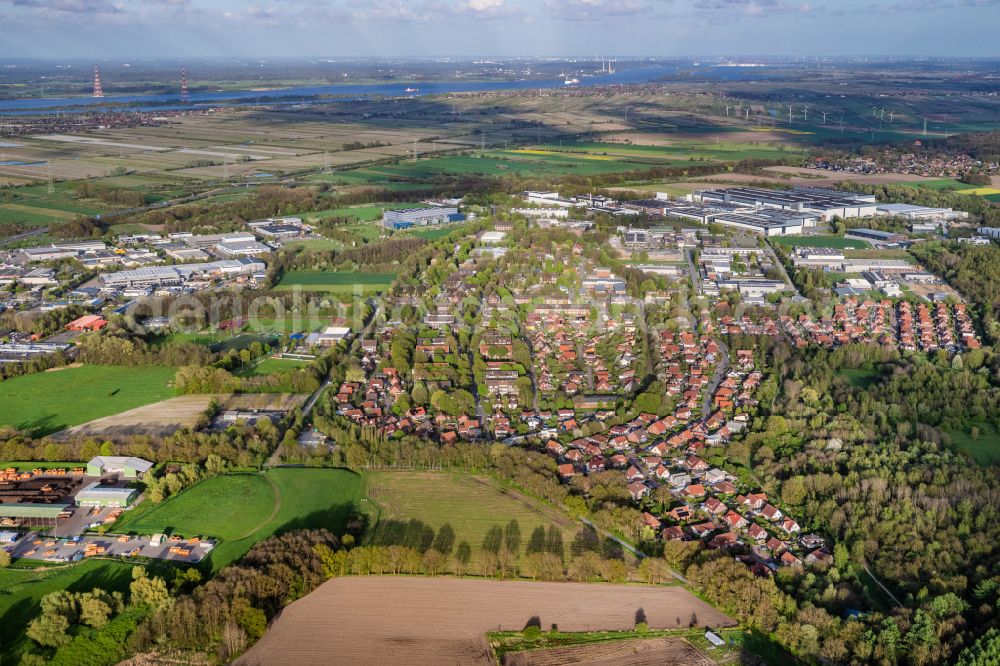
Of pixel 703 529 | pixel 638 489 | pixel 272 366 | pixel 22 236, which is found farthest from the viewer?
pixel 22 236

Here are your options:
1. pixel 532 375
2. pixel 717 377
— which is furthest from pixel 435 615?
pixel 717 377

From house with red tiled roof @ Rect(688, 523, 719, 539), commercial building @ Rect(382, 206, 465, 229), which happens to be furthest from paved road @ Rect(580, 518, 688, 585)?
commercial building @ Rect(382, 206, 465, 229)

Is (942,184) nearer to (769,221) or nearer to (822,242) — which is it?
(769,221)

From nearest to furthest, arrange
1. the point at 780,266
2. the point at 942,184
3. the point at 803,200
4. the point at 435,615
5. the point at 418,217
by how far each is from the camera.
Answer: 1. the point at 435,615
2. the point at 780,266
3. the point at 418,217
4. the point at 803,200
5. the point at 942,184

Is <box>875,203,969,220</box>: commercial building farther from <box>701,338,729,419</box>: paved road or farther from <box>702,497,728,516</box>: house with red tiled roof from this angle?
<box>702,497,728,516</box>: house with red tiled roof

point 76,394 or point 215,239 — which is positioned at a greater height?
point 215,239

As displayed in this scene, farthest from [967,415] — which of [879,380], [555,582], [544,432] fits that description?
[555,582]

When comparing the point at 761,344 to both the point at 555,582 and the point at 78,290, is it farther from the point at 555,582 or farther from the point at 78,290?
the point at 78,290
